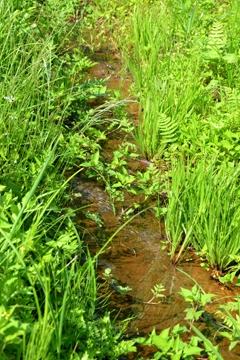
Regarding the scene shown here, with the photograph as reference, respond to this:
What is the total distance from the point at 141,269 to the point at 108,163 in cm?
99

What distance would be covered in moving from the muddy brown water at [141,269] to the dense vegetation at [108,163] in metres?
0.07

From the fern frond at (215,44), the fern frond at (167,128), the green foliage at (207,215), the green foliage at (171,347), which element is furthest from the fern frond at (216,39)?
the green foliage at (171,347)

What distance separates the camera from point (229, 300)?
10.0 ft

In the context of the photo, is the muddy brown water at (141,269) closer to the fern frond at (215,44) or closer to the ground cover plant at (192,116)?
the ground cover plant at (192,116)

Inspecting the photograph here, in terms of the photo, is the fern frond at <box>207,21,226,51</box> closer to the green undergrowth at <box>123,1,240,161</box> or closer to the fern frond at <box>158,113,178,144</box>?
the green undergrowth at <box>123,1,240,161</box>

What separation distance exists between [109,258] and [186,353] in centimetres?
89

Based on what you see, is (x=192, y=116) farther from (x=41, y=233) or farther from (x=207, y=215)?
(x=41, y=233)

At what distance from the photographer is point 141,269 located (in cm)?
316

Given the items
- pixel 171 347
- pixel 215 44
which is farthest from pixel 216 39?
pixel 171 347

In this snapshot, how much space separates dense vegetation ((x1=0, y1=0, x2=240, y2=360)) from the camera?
226 centimetres

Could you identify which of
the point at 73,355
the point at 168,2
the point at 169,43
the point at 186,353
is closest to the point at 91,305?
the point at 73,355

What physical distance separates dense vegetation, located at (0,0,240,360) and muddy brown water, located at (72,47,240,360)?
7cm

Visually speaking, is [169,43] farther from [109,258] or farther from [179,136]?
[109,258]

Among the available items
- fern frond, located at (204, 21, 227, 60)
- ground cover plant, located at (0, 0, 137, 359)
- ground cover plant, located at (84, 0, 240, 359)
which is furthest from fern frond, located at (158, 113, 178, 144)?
fern frond, located at (204, 21, 227, 60)
